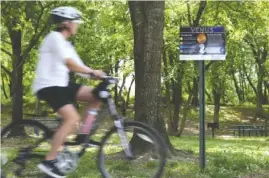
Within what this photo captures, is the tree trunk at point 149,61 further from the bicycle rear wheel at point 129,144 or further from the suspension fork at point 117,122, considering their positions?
the suspension fork at point 117,122

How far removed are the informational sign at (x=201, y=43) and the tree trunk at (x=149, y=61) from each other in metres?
1.24

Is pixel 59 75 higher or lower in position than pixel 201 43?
lower

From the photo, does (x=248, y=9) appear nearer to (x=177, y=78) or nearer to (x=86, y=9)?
(x=177, y=78)

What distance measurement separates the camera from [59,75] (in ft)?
15.5

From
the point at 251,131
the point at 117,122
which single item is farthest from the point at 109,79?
the point at 251,131

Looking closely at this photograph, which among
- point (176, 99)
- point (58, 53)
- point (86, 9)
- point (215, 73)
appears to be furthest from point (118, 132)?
point (215, 73)

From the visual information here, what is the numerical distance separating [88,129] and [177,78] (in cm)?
1745

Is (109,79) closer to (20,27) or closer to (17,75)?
(20,27)

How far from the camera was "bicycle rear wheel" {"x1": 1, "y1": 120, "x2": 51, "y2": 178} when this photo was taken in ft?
16.6

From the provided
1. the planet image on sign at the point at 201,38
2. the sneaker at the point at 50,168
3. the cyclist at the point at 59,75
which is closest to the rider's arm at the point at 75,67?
the cyclist at the point at 59,75

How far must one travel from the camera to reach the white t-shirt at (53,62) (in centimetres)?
469

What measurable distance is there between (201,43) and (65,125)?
4.07m

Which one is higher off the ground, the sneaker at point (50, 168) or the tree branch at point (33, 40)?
the tree branch at point (33, 40)

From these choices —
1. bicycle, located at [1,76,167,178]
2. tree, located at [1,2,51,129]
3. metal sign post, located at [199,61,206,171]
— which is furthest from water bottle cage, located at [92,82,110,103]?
tree, located at [1,2,51,129]
